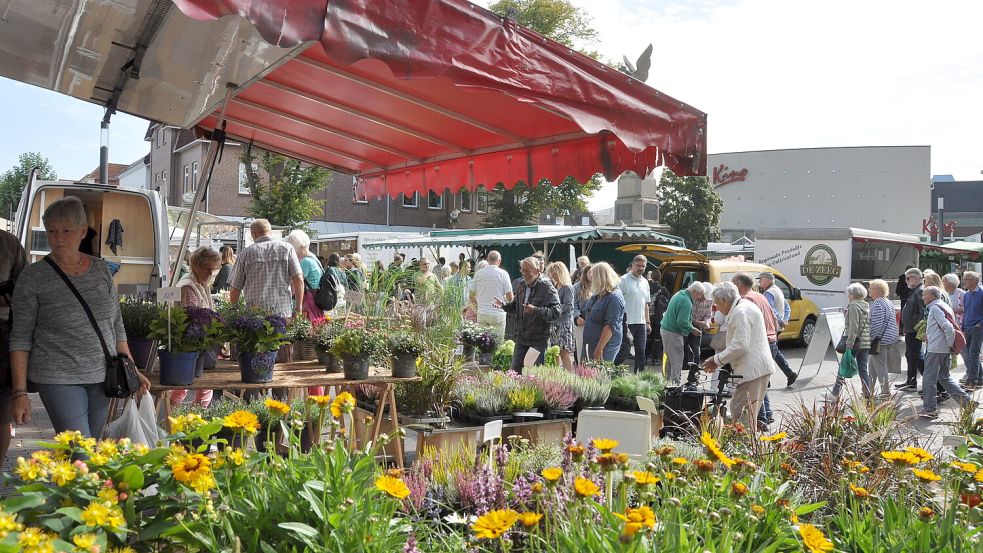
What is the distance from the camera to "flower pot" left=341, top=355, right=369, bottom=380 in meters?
4.55

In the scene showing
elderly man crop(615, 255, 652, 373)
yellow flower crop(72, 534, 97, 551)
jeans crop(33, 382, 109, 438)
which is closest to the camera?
yellow flower crop(72, 534, 97, 551)

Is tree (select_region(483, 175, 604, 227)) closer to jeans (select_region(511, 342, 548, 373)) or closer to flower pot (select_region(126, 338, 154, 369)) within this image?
jeans (select_region(511, 342, 548, 373))

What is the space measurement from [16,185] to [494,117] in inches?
2072

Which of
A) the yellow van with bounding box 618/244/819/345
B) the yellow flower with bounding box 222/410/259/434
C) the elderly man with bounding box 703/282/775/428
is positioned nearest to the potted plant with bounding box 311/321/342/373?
the yellow flower with bounding box 222/410/259/434

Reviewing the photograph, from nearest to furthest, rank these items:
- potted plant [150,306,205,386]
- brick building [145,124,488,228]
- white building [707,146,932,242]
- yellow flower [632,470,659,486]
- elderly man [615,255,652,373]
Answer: yellow flower [632,470,659,486] → potted plant [150,306,205,386] → elderly man [615,255,652,373] → brick building [145,124,488,228] → white building [707,146,932,242]

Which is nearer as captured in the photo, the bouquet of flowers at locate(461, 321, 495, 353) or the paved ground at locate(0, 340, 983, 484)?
the paved ground at locate(0, 340, 983, 484)

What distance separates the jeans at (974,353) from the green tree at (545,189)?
24.1 metres

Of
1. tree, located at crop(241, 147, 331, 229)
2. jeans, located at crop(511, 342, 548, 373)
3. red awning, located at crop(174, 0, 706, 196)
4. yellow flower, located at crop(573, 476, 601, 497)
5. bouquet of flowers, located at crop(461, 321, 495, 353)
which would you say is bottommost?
jeans, located at crop(511, 342, 548, 373)

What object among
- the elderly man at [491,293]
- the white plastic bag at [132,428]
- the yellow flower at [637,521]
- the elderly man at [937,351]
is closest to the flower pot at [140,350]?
the white plastic bag at [132,428]

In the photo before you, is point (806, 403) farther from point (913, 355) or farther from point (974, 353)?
point (974, 353)

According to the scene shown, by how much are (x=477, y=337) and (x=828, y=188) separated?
160 ft

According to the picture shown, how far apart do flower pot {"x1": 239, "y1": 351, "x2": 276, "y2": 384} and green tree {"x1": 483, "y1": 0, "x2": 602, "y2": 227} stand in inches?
1169

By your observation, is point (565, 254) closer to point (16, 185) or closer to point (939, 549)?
point (939, 549)

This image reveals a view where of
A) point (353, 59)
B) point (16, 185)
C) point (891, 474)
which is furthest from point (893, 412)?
point (16, 185)
